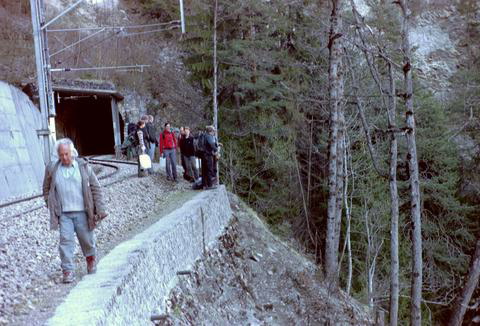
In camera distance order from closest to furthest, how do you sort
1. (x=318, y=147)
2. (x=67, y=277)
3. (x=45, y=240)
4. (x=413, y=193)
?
(x=67, y=277)
(x=45, y=240)
(x=413, y=193)
(x=318, y=147)

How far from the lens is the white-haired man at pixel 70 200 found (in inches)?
223

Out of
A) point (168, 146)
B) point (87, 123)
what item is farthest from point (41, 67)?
point (87, 123)

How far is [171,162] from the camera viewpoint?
1517 centimetres

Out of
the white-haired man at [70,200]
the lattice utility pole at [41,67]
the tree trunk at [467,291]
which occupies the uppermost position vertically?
the lattice utility pole at [41,67]

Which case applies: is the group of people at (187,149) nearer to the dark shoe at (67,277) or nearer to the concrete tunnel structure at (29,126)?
the concrete tunnel structure at (29,126)

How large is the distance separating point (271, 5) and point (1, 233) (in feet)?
61.7

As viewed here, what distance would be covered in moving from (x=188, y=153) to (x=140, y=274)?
8.90 m

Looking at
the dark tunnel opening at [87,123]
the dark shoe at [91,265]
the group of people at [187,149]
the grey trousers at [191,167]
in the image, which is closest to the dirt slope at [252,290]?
the dark shoe at [91,265]

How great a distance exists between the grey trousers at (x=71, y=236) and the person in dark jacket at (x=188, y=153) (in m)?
9.03

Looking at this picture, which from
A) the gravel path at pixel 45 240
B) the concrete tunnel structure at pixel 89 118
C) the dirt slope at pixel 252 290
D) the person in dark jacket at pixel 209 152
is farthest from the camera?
the concrete tunnel structure at pixel 89 118

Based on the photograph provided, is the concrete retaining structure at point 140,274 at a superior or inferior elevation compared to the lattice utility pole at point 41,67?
inferior

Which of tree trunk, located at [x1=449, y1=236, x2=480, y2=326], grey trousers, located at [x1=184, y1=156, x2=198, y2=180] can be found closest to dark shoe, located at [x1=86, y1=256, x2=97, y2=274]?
grey trousers, located at [x1=184, y1=156, x2=198, y2=180]

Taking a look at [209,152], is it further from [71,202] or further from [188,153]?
[71,202]

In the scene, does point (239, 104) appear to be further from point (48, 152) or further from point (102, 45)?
point (102, 45)
